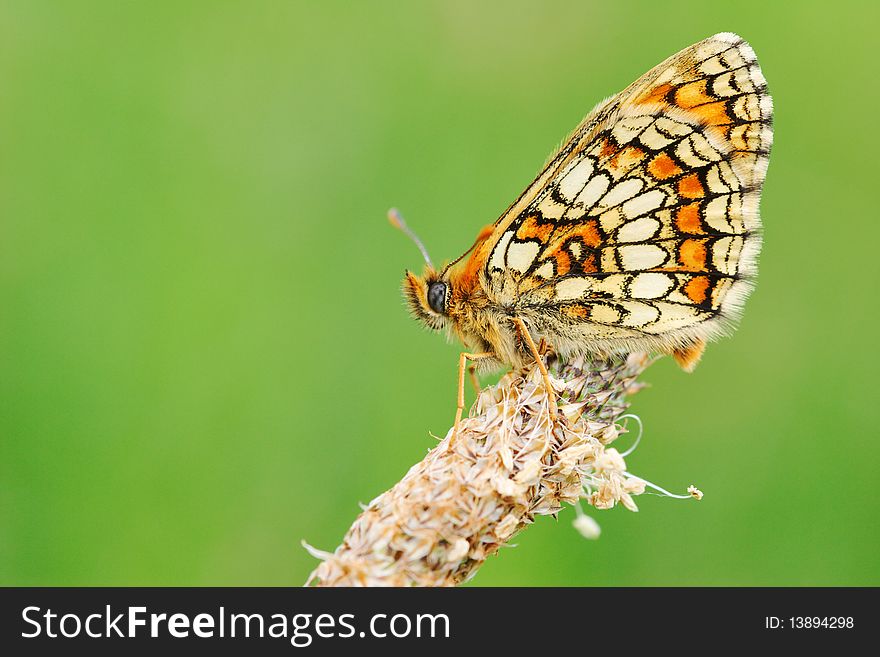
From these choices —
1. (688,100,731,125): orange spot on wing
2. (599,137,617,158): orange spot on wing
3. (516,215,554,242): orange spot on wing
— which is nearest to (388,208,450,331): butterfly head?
(516,215,554,242): orange spot on wing

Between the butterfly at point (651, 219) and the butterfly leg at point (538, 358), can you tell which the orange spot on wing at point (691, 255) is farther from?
the butterfly leg at point (538, 358)

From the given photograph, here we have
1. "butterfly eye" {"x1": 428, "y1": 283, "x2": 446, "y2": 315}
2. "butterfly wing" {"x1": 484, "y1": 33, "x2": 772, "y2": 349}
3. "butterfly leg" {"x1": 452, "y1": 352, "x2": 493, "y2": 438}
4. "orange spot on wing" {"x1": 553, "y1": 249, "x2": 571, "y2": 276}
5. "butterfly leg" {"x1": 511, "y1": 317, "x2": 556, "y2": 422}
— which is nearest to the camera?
"butterfly leg" {"x1": 511, "y1": 317, "x2": 556, "y2": 422}

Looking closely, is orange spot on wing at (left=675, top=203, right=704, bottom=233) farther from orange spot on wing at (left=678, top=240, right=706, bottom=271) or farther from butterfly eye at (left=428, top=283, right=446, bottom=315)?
butterfly eye at (left=428, top=283, right=446, bottom=315)

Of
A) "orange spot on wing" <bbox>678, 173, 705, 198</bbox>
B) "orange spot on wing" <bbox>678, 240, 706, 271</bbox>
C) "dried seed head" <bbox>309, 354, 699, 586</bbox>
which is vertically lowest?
"dried seed head" <bbox>309, 354, 699, 586</bbox>

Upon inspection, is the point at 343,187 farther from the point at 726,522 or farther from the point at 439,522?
the point at 439,522

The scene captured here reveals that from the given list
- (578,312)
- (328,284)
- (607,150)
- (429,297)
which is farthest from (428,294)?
(328,284)

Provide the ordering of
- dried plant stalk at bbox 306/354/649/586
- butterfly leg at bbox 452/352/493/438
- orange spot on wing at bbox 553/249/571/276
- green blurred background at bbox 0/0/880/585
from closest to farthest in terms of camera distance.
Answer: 1. dried plant stalk at bbox 306/354/649/586
2. butterfly leg at bbox 452/352/493/438
3. orange spot on wing at bbox 553/249/571/276
4. green blurred background at bbox 0/0/880/585
